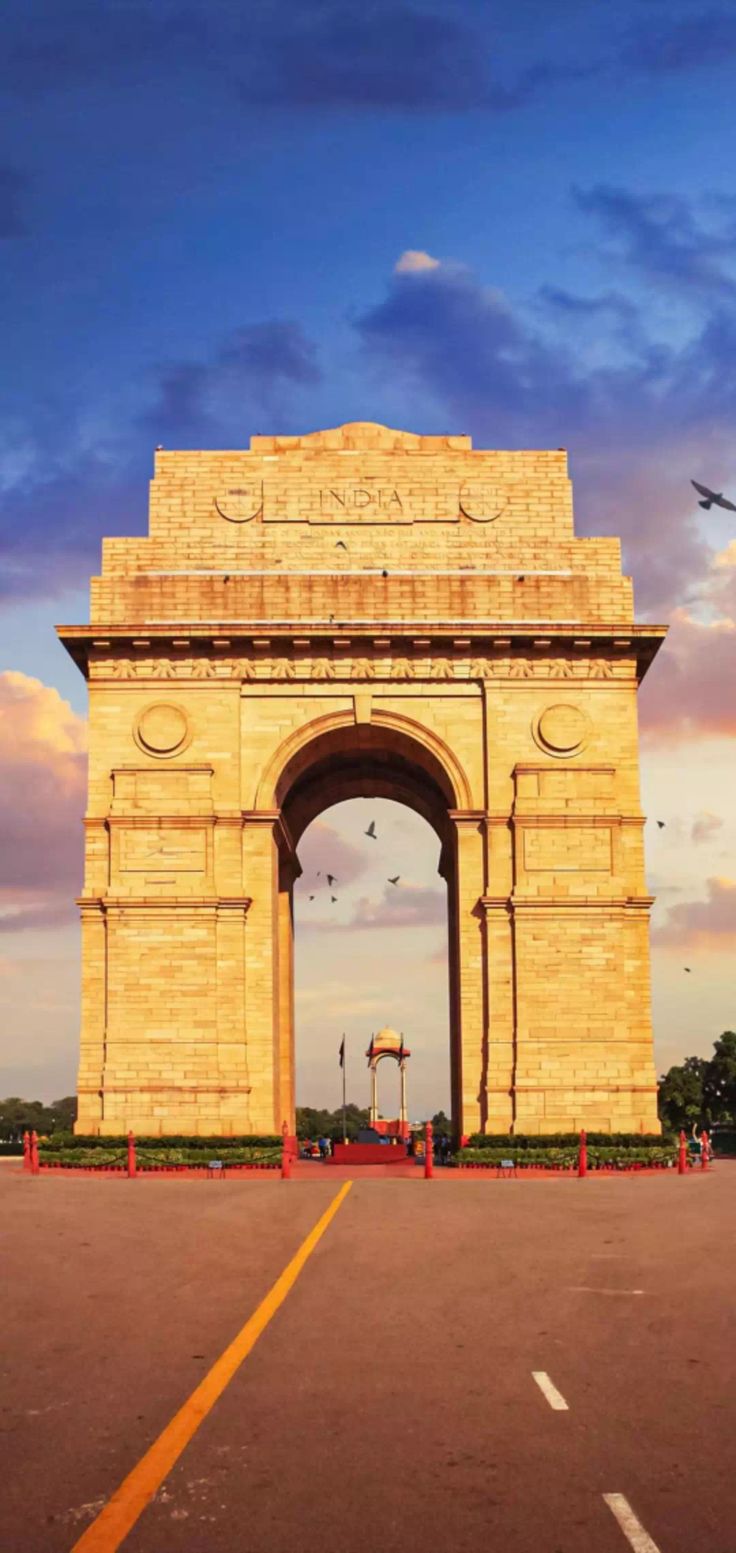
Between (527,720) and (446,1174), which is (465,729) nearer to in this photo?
(527,720)

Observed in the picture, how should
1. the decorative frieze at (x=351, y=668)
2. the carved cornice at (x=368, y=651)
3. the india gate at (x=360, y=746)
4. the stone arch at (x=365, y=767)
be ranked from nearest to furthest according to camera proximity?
the india gate at (x=360, y=746)
the carved cornice at (x=368, y=651)
the stone arch at (x=365, y=767)
the decorative frieze at (x=351, y=668)

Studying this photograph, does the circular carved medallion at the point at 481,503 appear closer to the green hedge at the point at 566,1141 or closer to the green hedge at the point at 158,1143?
the green hedge at the point at 566,1141

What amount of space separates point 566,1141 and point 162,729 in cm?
1456

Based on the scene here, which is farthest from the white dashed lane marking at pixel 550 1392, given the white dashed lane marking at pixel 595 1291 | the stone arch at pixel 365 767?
the stone arch at pixel 365 767

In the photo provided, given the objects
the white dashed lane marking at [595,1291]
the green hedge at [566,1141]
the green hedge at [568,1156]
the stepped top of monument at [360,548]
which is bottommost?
the white dashed lane marking at [595,1291]

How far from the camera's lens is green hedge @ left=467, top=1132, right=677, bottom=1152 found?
3853 cm

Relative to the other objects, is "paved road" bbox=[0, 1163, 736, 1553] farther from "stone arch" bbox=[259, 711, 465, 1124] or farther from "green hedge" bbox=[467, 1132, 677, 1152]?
"stone arch" bbox=[259, 711, 465, 1124]

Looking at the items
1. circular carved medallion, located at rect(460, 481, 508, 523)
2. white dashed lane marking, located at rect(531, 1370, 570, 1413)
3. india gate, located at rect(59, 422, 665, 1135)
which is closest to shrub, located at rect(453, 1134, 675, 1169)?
india gate, located at rect(59, 422, 665, 1135)

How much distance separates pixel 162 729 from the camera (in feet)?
140

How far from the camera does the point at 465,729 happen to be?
43.0 metres

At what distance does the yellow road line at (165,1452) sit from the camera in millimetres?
6391

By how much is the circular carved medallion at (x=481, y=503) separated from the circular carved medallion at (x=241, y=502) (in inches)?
217

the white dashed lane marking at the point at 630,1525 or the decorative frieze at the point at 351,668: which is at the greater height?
the decorative frieze at the point at 351,668

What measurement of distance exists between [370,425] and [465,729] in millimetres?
9538
